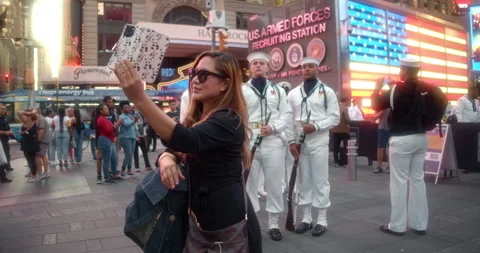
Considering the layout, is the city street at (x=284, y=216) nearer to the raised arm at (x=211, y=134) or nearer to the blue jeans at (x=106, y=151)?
the blue jeans at (x=106, y=151)

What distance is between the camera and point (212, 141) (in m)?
1.76

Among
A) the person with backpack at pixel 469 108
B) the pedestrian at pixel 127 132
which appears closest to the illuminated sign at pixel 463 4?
the person with backpack at pixel 469 108

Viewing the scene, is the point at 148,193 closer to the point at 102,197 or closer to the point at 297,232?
the point at 297,232

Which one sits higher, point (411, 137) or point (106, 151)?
point (411, 137)

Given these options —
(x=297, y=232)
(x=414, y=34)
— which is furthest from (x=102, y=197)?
(x=414, y=34)

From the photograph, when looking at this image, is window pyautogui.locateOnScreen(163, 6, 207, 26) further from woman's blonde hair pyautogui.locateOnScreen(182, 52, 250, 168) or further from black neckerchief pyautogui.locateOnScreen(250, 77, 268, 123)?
woman's blonde hair pyautogui.locateOnScreen(182, 52, 250, 168)

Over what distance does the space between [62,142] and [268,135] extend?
33.2ft

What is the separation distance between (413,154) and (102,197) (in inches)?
217

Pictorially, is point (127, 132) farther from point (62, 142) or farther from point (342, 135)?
point (342, 135)

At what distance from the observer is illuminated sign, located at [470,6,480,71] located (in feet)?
48.9

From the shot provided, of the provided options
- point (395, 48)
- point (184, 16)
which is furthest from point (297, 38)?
point (184, 16)

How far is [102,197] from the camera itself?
745 cm

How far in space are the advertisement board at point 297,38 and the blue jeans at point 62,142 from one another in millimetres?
8115

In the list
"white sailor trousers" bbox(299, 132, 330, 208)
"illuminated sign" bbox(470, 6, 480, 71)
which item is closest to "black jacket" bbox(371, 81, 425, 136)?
"white sailor trousers" bbox(299, 132, 330, 208)
